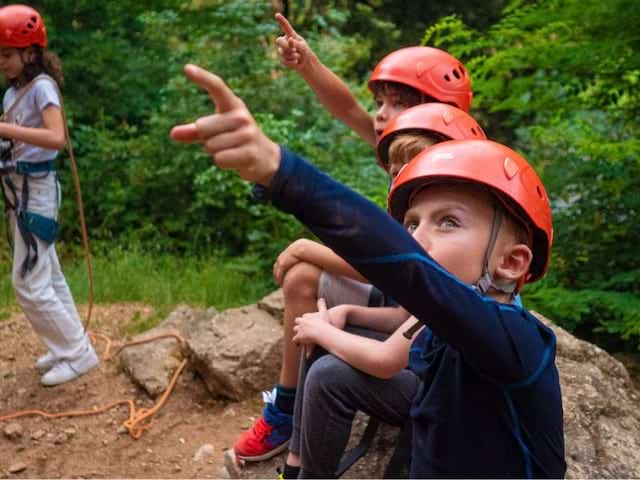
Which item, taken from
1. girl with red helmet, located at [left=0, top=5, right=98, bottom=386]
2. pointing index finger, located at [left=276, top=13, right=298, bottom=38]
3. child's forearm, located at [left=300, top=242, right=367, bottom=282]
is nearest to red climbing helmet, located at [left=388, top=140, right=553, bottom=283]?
child's forearm, located at [left=300, top=242, right=367, bottom=282]

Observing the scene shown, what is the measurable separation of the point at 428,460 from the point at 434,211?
572 millimetres

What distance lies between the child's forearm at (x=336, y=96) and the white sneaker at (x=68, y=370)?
8.06 feet

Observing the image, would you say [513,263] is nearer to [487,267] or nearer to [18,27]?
[487,267]

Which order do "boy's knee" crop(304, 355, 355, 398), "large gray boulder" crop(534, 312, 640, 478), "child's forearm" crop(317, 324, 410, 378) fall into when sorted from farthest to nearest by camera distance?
"large gray boulder" crop(534, 312, 640, 478) < "boy's knee" crop(304, 355, 355, 398) < "child's forearm" crop(317, 324, 410, 378)

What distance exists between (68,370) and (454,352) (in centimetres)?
380

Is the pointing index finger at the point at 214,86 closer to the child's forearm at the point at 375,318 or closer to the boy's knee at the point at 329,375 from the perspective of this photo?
the boy's knee at the point at 329,375

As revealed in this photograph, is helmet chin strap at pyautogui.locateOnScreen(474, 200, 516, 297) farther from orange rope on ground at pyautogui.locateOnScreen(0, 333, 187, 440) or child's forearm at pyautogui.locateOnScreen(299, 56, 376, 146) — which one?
orange rope on ground at pyautogui.locateOnScreen(0, 333, 187, 440)

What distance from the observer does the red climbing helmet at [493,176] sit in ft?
6.05

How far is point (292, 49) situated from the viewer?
130 inches

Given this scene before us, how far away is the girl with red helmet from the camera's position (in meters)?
4.48

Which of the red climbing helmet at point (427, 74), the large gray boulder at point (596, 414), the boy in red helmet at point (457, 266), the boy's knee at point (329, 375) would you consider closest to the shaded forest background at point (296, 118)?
the large gray boulder at point (596, 414)

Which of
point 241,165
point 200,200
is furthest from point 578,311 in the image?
point 200,200

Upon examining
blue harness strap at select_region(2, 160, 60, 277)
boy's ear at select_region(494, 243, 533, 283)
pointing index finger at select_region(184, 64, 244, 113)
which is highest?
pointing index finger at select_region(184, 64, 244, 113)

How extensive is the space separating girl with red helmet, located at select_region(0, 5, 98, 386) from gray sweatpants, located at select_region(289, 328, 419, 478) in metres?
2.50
